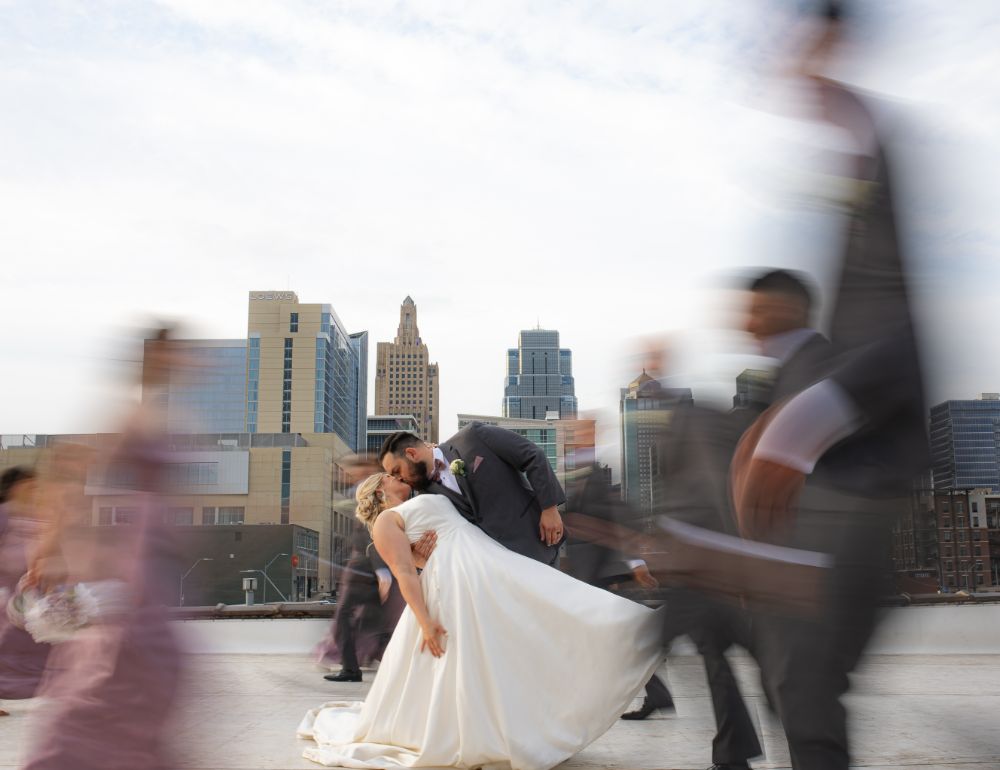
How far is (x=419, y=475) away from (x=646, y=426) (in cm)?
212

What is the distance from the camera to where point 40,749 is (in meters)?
2.56

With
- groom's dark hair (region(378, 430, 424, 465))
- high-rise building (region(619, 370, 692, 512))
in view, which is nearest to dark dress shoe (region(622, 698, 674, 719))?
groom's dark hair (region(378, 430, 424, 465))

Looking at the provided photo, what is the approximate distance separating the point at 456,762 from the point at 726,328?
242 centimetres

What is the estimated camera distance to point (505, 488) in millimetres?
4520

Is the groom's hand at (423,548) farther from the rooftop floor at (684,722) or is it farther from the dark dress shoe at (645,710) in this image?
the dark dress shoe at (645,710)

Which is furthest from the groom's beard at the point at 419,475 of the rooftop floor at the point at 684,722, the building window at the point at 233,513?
the building window at the point at 233,513

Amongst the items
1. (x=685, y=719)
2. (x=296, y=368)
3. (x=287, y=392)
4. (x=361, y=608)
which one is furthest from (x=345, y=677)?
(x=287, y=392)

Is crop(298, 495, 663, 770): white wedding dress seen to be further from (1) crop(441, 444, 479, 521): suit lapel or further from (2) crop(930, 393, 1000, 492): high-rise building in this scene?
(2) crop(930, 393, 1000, 492): high-rise building

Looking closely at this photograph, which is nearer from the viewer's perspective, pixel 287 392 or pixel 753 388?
pixel 753 388

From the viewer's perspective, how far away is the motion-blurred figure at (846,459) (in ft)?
4.85

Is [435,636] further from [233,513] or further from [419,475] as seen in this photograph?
[233,513]

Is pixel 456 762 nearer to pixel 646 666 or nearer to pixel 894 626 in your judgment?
pixel 646 666

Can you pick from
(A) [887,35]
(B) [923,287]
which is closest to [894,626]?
(B) [923,287]

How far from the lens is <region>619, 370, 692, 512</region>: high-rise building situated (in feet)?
7.00
